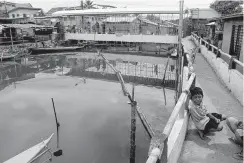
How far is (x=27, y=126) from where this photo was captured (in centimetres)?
1130

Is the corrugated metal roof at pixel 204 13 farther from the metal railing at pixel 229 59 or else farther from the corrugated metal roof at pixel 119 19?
the metal railing at pixel 229 59

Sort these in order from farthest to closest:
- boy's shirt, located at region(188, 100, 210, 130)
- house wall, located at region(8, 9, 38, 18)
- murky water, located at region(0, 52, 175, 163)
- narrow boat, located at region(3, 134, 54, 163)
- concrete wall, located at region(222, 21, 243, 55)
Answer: house wall, located at region(8, 9, 38, 18)
concrete wall, located at region(222, 21, 243, 55)
murky water, located at region(0, 52, 175, 163)
narrow boat, located at region(3, 134, 54, 163)
boy's shirt, located at region(188, 100, 210, 130)

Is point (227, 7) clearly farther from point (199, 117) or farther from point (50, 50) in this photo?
point (199, 117)

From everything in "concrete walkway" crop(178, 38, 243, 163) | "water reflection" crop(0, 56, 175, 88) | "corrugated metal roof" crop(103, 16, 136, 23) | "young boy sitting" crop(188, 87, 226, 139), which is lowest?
"water reflection" crop(0, 56, 175, 88)

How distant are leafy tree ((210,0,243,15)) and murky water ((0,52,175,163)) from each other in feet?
77.5

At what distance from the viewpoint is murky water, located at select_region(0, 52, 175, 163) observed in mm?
9047

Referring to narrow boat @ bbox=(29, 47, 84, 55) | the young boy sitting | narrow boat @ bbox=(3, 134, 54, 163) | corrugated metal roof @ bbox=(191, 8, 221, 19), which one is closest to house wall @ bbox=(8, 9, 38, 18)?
narrow boat @ bbox=(29, 47, 84, 55)

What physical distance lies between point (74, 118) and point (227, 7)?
31.2m

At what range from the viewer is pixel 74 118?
12.3 m

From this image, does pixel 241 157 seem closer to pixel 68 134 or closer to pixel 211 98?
pixel 211 98

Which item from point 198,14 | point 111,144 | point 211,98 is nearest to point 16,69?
point 111,144

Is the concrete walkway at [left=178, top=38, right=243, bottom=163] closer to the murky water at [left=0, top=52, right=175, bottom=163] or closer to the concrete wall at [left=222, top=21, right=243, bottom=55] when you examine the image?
the murky water at [left=0, top=52, right=175, bottom=163]

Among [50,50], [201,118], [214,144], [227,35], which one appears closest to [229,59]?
[201,118]

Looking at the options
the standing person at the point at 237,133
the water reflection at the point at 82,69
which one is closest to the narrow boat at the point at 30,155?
the standing person at the point at 237,133
